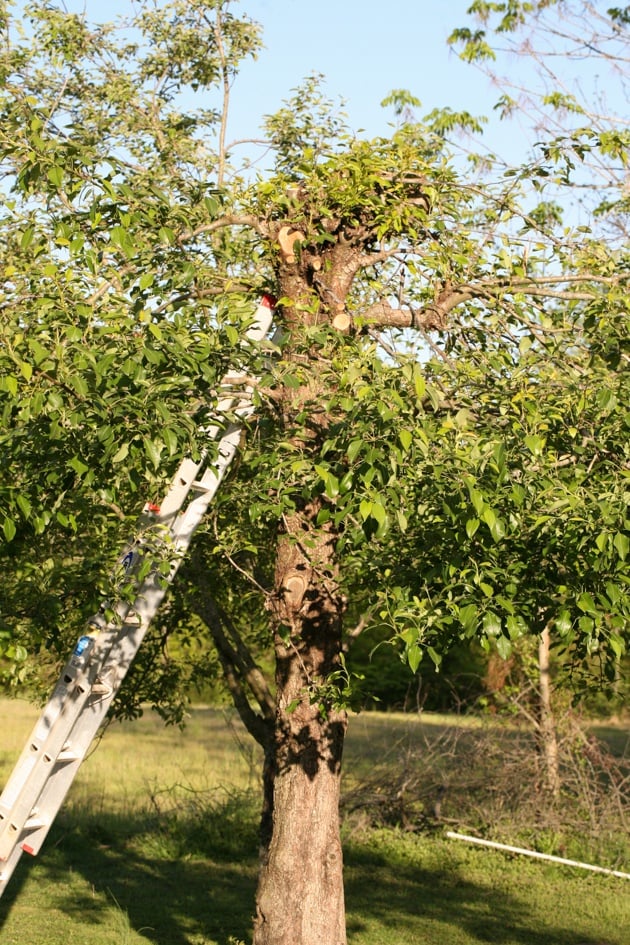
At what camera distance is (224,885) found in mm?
11570

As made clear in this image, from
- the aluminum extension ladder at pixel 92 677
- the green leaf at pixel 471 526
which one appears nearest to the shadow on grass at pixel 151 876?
the aluminum extension ladder at pixel 92 677

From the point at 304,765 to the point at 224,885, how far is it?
555 centimetres

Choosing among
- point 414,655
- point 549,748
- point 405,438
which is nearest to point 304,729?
point 414,655

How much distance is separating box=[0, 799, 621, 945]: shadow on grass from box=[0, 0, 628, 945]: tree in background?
3.00 metres

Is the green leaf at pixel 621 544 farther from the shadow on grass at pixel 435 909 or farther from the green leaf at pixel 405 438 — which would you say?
the shadow on grass at pixel 435 909

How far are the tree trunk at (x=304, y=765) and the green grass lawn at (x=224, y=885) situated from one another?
195cm

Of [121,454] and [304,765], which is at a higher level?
[121,454]

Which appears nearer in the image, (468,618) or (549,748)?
(468,618)

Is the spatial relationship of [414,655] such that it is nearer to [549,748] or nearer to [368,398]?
[368,398]

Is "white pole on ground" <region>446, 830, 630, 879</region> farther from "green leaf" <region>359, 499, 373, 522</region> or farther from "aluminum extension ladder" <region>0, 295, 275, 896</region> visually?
"green leaf" <region>359, 499, 373, 522</region>

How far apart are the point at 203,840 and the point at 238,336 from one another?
32.8ft

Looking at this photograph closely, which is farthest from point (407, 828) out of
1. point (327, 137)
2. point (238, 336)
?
point (238, 336)

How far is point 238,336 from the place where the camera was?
501cm

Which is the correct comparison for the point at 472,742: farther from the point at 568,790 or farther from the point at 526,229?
the point at 526,229
